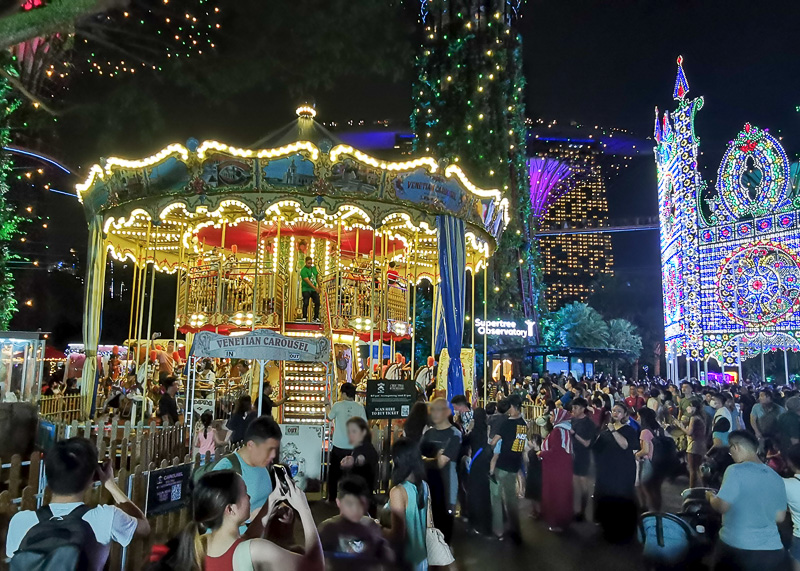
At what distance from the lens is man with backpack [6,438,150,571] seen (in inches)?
116

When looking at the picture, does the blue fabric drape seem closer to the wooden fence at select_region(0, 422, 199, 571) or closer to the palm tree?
the wooden fence at select_region(0, 422, 199, 571)

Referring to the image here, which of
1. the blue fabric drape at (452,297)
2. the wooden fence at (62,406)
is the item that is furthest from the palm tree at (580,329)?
the wooden fence at (62,406)

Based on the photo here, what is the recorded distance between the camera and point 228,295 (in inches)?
594

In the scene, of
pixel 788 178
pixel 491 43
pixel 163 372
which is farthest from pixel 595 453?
pixel 491 43

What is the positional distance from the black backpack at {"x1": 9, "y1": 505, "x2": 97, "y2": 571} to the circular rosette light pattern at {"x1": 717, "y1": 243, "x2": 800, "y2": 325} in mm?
31636

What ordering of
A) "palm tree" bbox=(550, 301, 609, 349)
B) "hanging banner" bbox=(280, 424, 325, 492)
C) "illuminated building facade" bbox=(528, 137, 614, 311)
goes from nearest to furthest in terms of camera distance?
"hanging banner" bbox=(280, 424, 325, 492), "palm tree" bbox=(550, 301, 609, 349), "illuminated building facade" bbox=(528, 137, 614, 311)

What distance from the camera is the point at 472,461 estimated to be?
753 centimetres

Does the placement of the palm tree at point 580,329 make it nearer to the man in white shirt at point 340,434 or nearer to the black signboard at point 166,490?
the man in white shirt at point 340,434

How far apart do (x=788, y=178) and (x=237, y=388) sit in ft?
85.1

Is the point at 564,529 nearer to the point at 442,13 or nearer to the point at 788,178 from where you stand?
the point at 788,178

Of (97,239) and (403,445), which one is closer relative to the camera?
(403,445)

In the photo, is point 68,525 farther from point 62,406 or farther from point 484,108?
point 484,108

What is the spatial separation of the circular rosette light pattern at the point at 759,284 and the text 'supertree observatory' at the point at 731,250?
0.13 feet

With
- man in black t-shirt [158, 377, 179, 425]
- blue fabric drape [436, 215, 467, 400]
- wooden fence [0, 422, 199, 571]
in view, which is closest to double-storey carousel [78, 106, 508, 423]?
blue fabric drape [436, 215, 467, 400]
